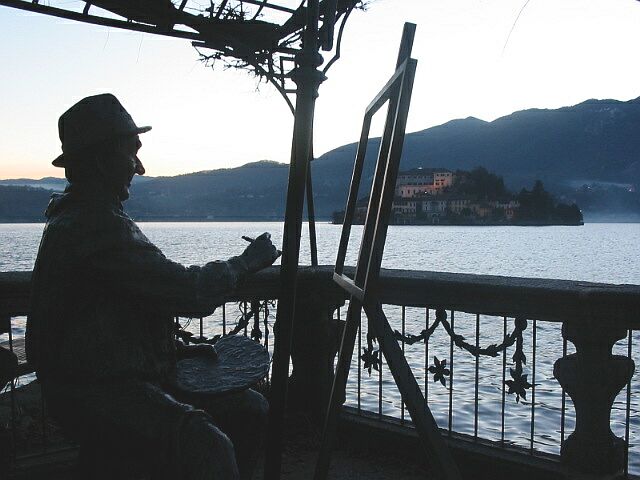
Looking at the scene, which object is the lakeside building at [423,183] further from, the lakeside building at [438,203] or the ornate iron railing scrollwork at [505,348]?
the ornate iron railing scrollwork at [505,348]

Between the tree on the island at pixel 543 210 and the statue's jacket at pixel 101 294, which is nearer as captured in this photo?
the statue's jacket at pixel 101 294

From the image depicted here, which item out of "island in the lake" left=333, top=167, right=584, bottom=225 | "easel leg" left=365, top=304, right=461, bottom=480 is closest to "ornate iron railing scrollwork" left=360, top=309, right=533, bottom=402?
"easel leg" left=365, top=304, right=461, bottom=480

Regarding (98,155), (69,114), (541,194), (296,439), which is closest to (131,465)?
(98,155)

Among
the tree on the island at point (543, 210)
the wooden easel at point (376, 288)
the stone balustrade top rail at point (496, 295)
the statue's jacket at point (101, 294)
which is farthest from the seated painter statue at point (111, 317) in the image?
the tree on the island at point (543, 210)

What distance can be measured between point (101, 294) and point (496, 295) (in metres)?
2.60

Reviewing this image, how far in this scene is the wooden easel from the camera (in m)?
2.57

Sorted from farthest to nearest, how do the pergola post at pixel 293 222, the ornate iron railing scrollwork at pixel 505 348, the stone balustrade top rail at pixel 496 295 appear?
the ornate iron railing scrollwork at pixel 505 348 < the stone balustrade top rail at pixel 496 295 < the pergola post at pixel 293 222

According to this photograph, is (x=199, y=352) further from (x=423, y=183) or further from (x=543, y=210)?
(x=543, y=210)

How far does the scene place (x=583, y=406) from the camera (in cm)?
386

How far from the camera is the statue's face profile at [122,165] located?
8.11 feet

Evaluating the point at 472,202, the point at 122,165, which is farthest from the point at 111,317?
the point at 472,202

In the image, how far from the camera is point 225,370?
2.78 metres

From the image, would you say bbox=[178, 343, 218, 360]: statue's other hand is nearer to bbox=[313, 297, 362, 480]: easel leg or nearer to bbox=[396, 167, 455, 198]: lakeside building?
bbox=[313, 297, 362, 480]: easel leg

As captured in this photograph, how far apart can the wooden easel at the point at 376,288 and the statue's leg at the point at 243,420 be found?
39 cm
